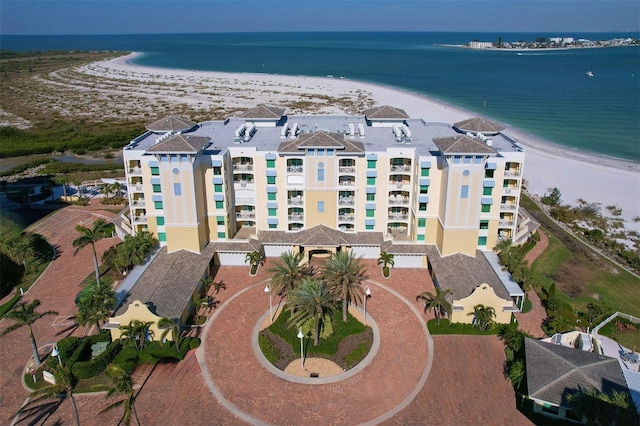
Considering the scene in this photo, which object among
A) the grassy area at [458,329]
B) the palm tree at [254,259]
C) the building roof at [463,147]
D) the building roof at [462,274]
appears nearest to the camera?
the grassy area at [458,329]

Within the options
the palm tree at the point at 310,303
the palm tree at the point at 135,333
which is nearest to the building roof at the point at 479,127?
the palm tree at the point at 310,303

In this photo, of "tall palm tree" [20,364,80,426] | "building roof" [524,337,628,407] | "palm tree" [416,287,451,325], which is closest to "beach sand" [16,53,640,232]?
"palm tree" [416,287,451,325]

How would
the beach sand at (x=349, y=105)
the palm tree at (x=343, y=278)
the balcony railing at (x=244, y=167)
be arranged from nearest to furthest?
the palm tree at (x=343, y=278)
the balcony railing at (x=244, y=167)
the beach sand at (x=349, y=105)

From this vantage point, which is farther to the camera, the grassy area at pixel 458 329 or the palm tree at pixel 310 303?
the grassy area at pixel 458 329

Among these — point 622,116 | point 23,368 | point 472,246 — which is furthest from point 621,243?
point 622,116

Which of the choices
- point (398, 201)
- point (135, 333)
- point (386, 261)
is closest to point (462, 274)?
point (386, 261)

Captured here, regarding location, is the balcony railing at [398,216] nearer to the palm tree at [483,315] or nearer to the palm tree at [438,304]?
the palm tree at [438,304]

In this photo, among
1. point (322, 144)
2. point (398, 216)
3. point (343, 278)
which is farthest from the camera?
point (398, 216)

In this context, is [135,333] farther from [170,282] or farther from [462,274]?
[462,274]
